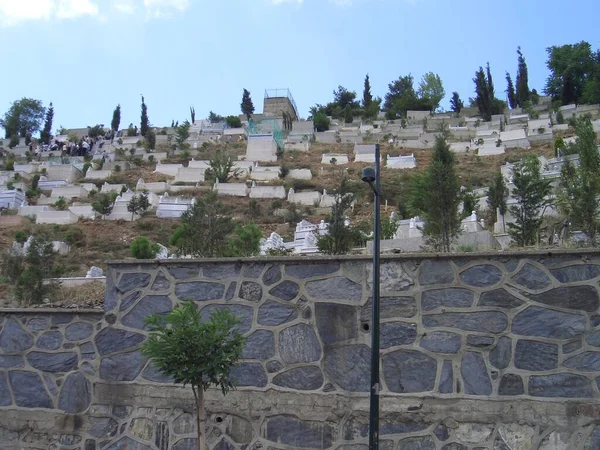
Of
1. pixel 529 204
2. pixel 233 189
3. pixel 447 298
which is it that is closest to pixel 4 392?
pixel 447 298

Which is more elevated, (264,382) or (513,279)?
(513,279)

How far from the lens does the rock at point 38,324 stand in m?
7.03

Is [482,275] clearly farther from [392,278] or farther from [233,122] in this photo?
[233,122]

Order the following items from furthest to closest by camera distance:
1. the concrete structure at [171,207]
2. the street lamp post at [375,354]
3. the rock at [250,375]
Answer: the concrete structure at [171,207] → the rock at [250,375] → the street lamp post at [375,354]

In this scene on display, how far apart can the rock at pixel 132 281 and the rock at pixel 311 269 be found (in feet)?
4.99

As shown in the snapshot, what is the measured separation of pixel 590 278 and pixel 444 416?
170 centimetres

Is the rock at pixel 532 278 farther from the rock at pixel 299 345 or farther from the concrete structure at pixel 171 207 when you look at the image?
the concrete structure at pixel 171 207

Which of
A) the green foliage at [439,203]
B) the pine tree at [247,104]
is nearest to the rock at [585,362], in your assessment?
the green foliage at [439,203]

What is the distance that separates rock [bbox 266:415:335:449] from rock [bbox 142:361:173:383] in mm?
1114

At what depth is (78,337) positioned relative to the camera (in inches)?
273

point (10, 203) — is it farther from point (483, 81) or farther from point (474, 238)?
point (483, 81)

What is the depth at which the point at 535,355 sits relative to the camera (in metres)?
5.67

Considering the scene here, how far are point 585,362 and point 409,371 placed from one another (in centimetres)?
146

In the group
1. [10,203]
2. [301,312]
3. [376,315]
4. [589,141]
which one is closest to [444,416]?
[376,315]
